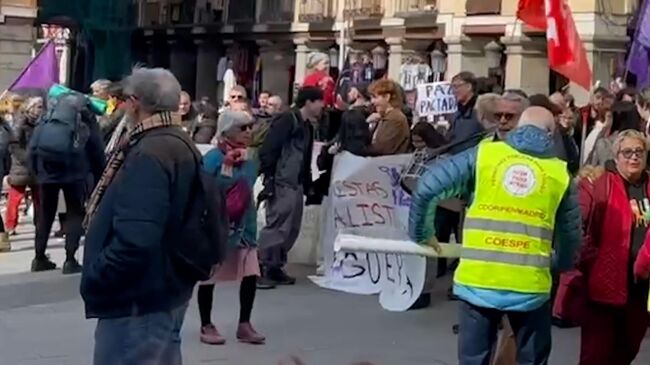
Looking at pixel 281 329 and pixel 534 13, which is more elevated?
pixel 534 13

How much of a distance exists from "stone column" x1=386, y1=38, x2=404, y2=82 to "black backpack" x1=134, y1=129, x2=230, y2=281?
24.8m

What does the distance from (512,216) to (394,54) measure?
24651mm

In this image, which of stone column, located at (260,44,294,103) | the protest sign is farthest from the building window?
the protest sign

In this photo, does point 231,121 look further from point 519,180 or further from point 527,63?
point 527,63

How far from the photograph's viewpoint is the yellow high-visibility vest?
677 centimetres

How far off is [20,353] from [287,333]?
1995 millimetres

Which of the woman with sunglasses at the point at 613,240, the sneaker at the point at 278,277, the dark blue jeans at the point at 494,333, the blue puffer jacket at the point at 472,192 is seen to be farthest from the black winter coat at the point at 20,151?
the dark blue jeans at the point at 494,333

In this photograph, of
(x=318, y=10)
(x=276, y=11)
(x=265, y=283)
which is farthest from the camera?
(x=276, y=11)

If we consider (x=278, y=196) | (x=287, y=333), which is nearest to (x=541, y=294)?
(x=287, y=333)

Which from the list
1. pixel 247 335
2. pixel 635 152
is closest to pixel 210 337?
pixel 247 335

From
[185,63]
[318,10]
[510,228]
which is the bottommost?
[510,228]

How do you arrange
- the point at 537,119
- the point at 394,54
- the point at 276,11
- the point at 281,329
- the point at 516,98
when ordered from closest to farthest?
the point at 537,119, the point at 516,98, the point at 281,329, the point at 394,54, the point at 276,11

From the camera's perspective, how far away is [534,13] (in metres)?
15.6

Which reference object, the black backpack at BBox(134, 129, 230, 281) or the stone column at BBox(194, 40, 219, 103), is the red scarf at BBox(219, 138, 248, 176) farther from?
the stone column at BBox(194, 40, 219, 103)
